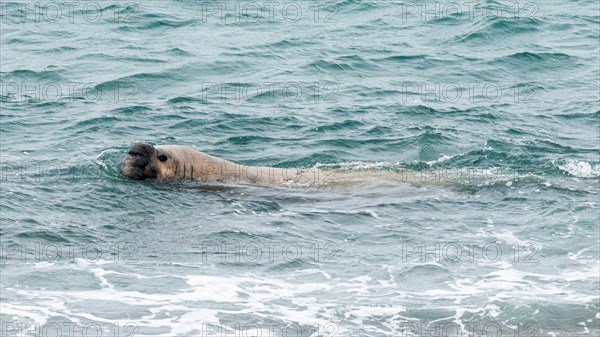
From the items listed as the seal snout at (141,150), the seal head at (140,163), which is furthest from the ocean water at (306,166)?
the seal snout at (141,150)

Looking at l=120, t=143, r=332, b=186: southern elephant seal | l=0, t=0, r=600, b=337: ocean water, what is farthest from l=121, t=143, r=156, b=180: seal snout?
l=0, t=0, r=600, b=337: ocean water

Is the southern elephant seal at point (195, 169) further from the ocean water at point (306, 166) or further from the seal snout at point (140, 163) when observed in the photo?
the ocean water at point (306, 166)

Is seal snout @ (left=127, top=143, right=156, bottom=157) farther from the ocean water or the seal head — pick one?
the ocean water

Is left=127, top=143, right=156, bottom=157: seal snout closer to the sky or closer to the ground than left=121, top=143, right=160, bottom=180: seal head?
closer to the sky

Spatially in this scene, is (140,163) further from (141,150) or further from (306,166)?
(306,166)

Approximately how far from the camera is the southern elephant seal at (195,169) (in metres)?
17.6

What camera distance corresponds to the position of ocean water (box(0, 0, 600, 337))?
42.3 ft

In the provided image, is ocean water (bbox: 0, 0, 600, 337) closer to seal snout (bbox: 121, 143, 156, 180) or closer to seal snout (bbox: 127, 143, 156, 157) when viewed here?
seal snout (bbox: 121, 143, 156, 180)

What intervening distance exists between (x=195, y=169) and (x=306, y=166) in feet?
7.21

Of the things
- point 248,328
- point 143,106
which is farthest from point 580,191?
point 143,106

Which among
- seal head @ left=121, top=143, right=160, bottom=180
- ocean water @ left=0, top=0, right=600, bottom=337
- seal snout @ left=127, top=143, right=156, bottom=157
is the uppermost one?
seal snout @ left=127, top=143, right=156, bottom=157

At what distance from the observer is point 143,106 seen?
2270cm

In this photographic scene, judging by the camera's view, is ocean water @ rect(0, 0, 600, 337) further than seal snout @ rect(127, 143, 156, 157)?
No

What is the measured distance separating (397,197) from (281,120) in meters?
4.93
